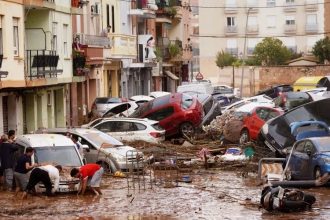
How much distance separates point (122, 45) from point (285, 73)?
3767 centimetres

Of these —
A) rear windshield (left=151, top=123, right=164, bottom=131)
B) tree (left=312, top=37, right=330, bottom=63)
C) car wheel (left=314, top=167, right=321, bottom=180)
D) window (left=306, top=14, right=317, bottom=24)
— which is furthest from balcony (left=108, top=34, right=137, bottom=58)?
window (left=306, top=14, right=317, bottom=24)

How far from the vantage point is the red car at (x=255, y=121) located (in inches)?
1452

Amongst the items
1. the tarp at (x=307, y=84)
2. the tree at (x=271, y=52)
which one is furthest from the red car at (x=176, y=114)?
the tree at (x=271, y=52)

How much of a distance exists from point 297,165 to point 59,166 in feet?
20.8

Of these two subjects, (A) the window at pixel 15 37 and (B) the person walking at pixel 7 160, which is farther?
(A) the window at pixel 15 37

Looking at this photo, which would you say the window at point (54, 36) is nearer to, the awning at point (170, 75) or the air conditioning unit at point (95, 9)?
the air conditioning unit at point (95, 9)

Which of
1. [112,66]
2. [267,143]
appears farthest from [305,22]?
[267,143]

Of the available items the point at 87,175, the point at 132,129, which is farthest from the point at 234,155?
the point at 87,175

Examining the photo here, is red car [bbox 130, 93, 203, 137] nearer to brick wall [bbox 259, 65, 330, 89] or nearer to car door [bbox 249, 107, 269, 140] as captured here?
car door [bbox 249, 107, 269, 140]

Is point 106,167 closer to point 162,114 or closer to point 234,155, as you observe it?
point 234,155

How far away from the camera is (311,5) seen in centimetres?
11212

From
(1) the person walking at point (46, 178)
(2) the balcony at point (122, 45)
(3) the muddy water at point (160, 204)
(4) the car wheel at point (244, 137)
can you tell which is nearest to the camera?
(3) the muddy water at point (160, 204)

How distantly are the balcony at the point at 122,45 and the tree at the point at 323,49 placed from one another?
147 ft

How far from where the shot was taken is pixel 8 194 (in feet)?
84.3
